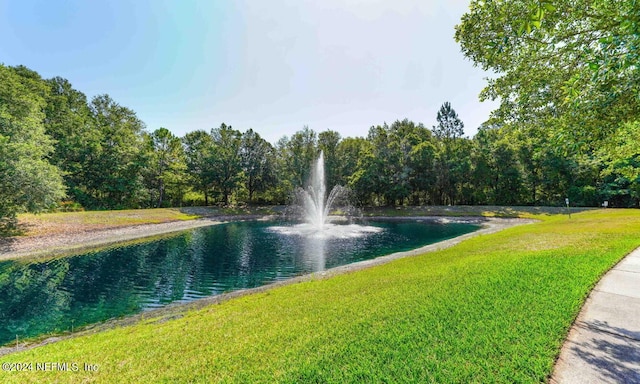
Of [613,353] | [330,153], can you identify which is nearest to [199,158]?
[330,153]

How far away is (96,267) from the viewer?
14742 mm

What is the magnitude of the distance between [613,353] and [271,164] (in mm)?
49625

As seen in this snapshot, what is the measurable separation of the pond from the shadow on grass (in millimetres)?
10440

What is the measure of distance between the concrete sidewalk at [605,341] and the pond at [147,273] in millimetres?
10313

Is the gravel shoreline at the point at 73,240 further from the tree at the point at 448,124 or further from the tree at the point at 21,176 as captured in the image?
the tree at the point at 448,124

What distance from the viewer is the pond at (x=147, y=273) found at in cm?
931

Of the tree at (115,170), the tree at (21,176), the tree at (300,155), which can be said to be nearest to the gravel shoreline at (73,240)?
the tree at (21,176)

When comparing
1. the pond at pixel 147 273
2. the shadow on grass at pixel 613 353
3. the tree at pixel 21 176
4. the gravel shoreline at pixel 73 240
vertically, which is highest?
the tree at pixel 21 176

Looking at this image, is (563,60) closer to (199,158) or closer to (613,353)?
(613,353)

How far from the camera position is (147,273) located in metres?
13.8

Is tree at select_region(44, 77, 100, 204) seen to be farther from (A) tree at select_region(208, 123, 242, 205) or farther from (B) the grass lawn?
(B) the grass lawn

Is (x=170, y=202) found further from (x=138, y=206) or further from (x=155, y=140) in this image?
(x=155, y=140)

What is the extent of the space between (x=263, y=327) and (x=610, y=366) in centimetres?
519

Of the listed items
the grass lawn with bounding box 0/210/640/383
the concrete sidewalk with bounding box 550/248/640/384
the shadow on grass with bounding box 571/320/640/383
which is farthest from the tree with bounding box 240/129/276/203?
the shadow on grass with bounding box 571/320/640/383
